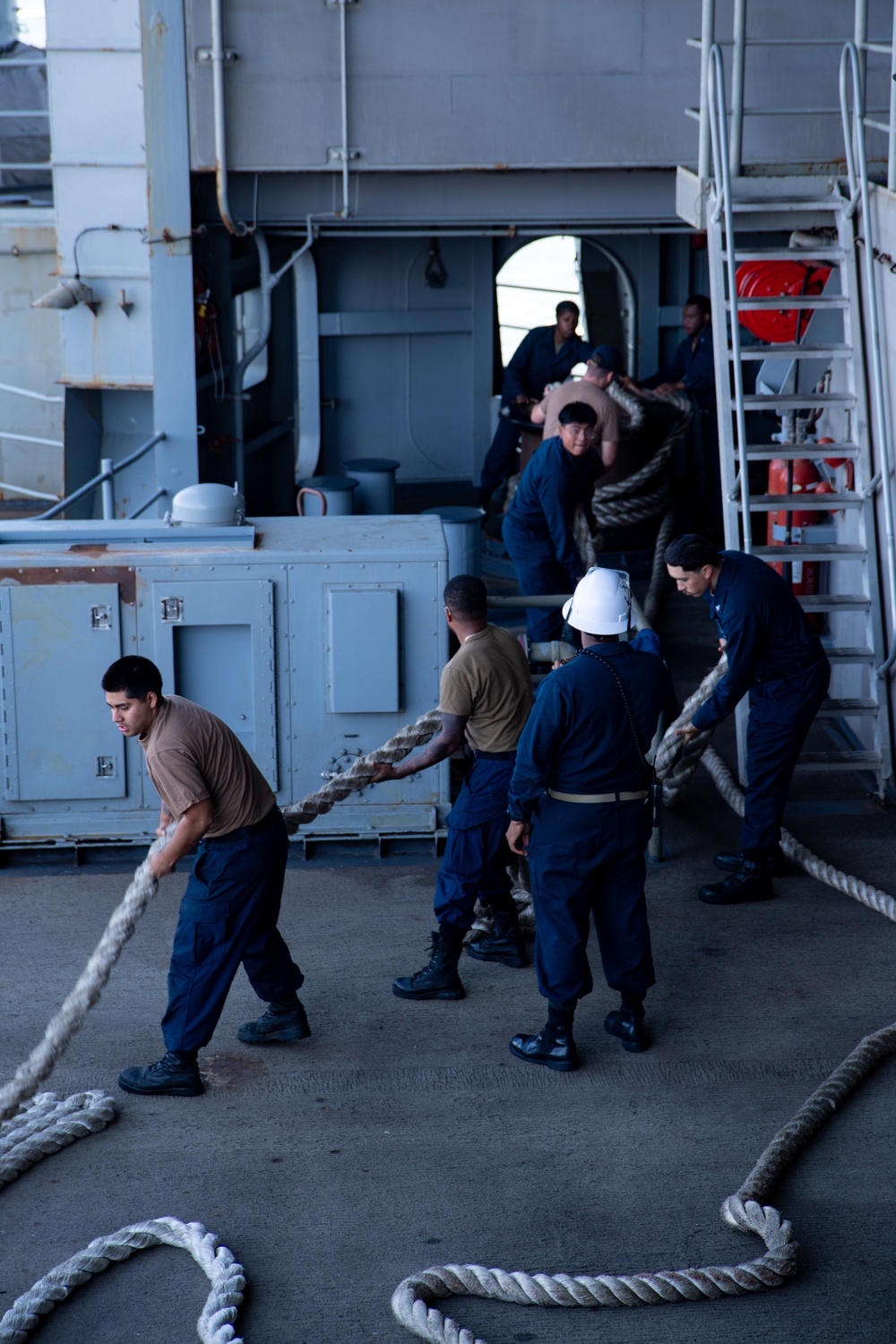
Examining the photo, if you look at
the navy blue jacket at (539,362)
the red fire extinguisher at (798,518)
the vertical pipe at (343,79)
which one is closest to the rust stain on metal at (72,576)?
the vertical pipe at (343,79)

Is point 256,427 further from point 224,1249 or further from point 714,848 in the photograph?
point 224,1249

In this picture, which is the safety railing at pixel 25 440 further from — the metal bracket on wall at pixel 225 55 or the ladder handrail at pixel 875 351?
the ladder handrail at pixel 875 351

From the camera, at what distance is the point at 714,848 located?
721 cm

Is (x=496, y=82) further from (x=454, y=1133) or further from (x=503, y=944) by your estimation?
(x=454, y=1133)

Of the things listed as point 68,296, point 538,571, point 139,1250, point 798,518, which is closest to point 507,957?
point 139,1250

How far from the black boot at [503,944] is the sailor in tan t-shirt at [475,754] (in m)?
0.33

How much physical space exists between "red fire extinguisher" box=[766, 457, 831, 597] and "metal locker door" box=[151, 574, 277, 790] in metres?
3.82

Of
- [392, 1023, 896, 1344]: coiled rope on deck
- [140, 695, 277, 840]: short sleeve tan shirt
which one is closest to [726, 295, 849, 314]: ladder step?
[140, 695, 277, 840]: short sleeve tan shirt

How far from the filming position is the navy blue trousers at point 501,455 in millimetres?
12453

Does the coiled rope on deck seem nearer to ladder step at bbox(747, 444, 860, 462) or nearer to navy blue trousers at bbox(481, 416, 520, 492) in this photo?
ladder step at bbox(747, 444, 860, 462)

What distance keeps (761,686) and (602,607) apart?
1757 mm

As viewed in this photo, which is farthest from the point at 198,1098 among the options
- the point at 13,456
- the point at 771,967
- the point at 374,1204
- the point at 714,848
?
the point at 13,456

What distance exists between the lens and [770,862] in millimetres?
6719

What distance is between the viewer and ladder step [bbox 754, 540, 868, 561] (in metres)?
7.65
